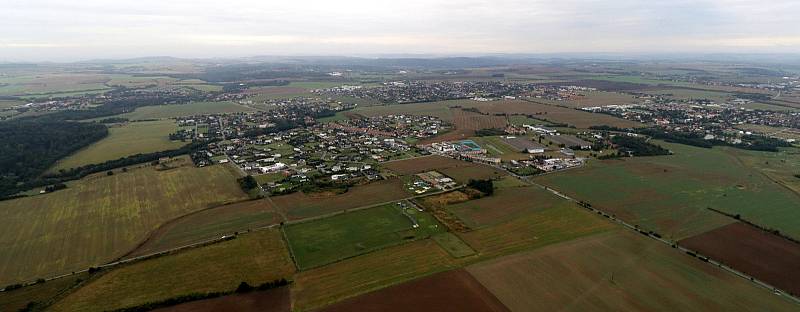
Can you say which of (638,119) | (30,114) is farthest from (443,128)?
(30,114)

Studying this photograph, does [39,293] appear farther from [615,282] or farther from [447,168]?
[447,168]

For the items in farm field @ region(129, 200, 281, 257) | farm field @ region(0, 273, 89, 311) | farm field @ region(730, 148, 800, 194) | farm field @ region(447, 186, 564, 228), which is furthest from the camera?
farm field @ region(730, 148, 800, 194)

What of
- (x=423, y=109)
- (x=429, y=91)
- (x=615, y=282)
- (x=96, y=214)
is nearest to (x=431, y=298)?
(x=615, y=282)

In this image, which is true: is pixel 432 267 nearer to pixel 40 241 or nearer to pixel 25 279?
pixel 25 279

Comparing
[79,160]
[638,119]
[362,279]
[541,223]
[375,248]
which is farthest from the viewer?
[638,119]

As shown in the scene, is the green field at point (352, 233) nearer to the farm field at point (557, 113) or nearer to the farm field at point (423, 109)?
the farm field at point (423, 109)

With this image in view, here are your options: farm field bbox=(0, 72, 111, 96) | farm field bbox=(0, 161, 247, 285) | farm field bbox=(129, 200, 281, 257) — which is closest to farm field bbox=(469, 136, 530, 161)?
farm field bbox=(129, 200, 281, 257)

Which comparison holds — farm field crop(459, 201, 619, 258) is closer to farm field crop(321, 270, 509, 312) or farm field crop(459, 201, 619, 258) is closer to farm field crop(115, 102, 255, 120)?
farm field crop(321, 270, 509, 312)
